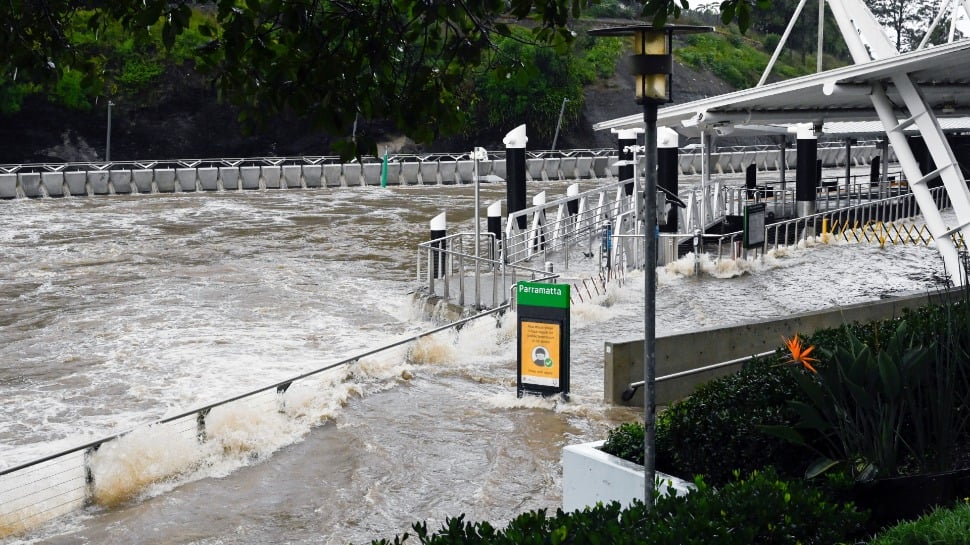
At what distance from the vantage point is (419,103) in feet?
23.4

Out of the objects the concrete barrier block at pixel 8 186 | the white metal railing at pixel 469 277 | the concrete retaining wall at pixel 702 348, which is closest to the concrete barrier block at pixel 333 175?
the concrete barrier block at pixel 8 186

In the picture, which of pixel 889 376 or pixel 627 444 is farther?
pixel 627 444

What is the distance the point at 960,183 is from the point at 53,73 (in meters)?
16.9

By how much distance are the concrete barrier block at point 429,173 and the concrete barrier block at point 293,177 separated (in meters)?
6.51

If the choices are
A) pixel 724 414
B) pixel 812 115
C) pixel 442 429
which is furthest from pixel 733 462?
pixel 812 115

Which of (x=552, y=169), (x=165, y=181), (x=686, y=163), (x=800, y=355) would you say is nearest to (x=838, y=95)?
(x=800, y=355)

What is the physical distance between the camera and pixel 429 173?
6150 centimetres

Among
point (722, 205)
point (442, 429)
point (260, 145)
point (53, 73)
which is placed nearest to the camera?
point (53, 73)

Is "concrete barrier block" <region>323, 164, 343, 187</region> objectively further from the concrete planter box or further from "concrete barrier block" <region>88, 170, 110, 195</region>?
the concrete planter box

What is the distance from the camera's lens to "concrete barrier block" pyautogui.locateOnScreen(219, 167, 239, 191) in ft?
186

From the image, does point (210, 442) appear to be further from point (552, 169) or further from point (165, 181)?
point (552, 169)

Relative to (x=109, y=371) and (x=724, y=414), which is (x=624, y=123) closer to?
(x=109, y=371)

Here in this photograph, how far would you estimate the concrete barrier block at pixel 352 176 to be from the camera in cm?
5941

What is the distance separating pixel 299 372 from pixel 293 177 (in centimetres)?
4114
